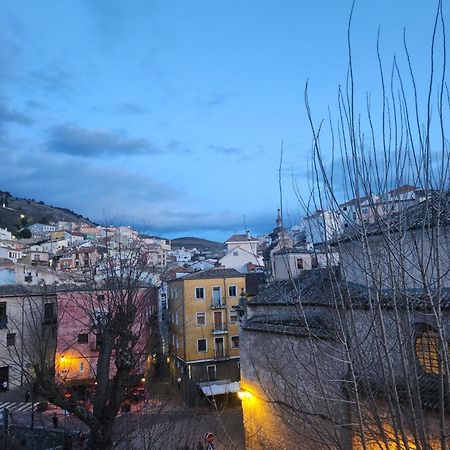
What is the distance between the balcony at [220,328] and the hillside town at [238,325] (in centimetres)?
7

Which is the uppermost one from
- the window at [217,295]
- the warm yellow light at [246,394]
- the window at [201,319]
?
the window at [217,295]

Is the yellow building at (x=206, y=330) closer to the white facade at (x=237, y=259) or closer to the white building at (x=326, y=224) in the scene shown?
the white facade at (x=237, y=259)

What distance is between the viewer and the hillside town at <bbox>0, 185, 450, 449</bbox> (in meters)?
4.68

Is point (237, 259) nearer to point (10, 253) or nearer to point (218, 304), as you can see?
point (218, 304)

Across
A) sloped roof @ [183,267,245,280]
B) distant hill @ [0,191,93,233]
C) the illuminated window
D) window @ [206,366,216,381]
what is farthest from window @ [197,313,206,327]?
distant hill @ [0,191,93,233]

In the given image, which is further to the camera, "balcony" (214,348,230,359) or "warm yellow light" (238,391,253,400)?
"balcony" (214,348,230,359)

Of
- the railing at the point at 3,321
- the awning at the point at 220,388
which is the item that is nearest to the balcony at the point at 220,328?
the awning at the point at 220,388

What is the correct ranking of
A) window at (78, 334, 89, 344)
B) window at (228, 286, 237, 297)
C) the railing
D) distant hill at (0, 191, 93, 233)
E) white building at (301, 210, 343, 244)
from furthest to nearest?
distant hill at (0, 191, 93, 233), window at (228, 286, 237, 297), the railing, window at (78, 334, 89, 344), white building at (301, 210, 343, 244)

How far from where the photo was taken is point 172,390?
29828 millimetres

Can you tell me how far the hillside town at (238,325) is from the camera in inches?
184

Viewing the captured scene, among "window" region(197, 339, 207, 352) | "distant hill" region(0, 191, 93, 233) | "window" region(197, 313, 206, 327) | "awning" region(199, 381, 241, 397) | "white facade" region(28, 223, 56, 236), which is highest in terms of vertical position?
"distant hill" region(0, 191, 93, 233)

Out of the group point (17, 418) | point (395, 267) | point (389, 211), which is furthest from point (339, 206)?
point (17, 418)

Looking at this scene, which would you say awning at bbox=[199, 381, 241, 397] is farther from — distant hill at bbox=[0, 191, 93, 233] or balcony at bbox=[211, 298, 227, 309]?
distant hill at bbox=[0, 191, 93, 233]

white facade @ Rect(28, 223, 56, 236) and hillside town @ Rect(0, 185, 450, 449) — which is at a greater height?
white facade @ Rect(28, 223, 56, 236)
